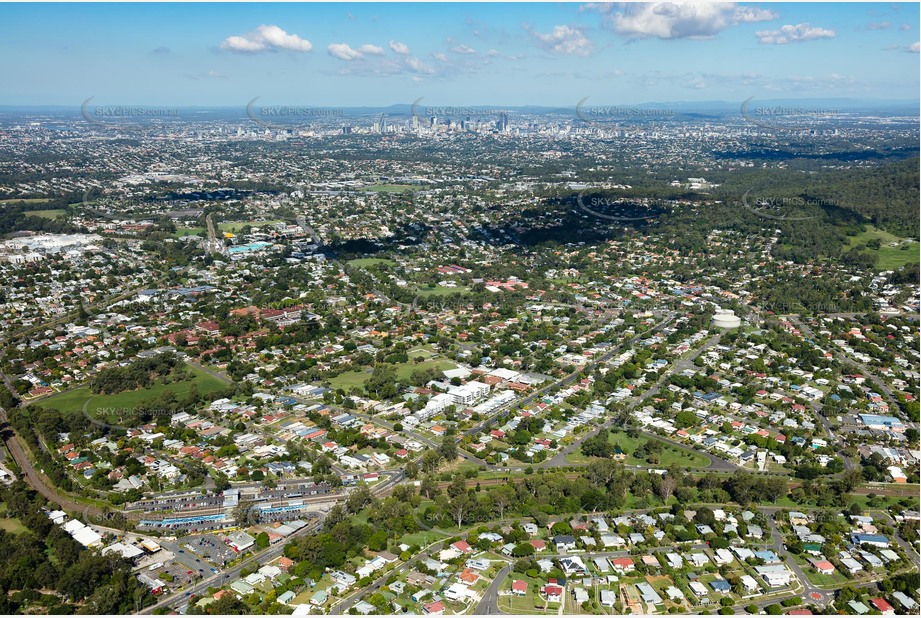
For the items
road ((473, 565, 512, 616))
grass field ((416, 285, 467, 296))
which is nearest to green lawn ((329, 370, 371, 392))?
road ((473, 565, 512, 616))

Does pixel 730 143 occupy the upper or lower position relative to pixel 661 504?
upper

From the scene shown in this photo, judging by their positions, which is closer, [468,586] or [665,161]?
[468,586]

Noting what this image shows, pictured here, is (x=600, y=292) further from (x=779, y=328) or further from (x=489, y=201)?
(x=489, y=201)

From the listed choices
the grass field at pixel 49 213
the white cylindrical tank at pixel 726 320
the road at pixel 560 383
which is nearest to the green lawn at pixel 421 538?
the road at pixel 560 383

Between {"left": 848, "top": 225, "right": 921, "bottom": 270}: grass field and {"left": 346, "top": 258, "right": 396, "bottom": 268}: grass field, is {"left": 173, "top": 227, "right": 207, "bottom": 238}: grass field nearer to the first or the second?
Answer: {"left": 346, "top": 258, "right": 396, "bottom": 268}: grass field

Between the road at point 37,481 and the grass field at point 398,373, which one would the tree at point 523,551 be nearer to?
the road at point 37,481

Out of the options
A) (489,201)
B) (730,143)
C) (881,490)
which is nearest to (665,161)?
(730,143)

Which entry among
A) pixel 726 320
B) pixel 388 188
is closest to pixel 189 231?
pixel 388 188
